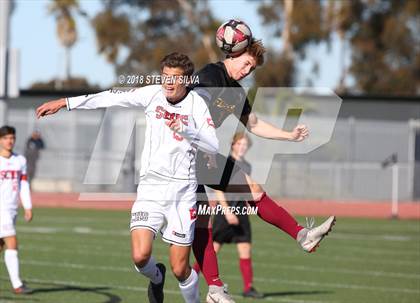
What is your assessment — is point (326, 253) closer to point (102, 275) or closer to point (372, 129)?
point (102, 275)

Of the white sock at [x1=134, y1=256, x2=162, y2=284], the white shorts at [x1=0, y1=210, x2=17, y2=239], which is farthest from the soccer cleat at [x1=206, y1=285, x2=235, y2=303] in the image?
the white shorts at [x1=0, y1=210, x2=17, y2=239]

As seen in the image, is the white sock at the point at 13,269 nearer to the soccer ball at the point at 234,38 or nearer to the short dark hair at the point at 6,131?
the short dark hair at the point at 6,131

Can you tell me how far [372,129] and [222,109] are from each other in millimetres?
27847

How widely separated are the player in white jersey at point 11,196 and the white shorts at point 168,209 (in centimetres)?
375

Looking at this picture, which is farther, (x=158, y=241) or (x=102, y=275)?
(x=158, y=241)

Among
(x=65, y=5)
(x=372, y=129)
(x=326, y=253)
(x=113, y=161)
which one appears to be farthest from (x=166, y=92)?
(x=65, y=5)

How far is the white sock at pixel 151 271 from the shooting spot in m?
8.08

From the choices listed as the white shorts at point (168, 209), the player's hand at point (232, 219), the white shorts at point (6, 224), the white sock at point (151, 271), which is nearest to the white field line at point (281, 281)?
the player's hand at point (232, 219)

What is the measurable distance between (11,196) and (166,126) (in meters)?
4.25

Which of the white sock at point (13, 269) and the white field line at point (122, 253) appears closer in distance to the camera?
the white sock at point (13, 269)

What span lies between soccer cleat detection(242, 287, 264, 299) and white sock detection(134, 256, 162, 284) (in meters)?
3.33

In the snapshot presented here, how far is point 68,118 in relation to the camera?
118 feet

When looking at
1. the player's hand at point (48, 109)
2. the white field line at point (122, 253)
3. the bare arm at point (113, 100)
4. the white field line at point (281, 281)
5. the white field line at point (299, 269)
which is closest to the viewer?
the player's hand at point (48, 109)

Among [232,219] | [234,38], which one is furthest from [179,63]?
[232,219]
